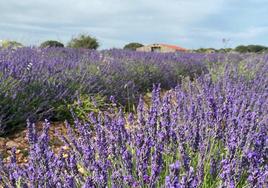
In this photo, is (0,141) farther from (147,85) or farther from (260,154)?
(147,85)

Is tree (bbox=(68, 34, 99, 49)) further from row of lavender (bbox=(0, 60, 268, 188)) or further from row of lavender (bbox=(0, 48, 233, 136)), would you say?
row of lavender (bbox=(0, 60, 268, 188))

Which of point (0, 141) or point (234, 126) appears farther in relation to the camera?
point (0, 141)

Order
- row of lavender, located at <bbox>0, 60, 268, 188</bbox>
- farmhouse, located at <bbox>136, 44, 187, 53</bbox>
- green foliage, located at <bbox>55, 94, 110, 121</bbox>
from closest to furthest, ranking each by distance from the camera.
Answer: row of lavender, located at <bbox>0, 60, 268, 188</bbox> < green foliage, located at <bbox>55, 94, 110, 121</bbox> < farmhouse, located at <bbox>136, 44, 187, 53</bbox>

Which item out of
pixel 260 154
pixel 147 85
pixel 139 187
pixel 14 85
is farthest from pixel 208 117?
pixel 147 85

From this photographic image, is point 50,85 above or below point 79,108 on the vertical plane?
above

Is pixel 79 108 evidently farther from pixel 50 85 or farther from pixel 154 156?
pixel 154 156

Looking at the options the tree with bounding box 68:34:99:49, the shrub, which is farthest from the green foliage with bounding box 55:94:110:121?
the tree with bounding box 68:34:99:49

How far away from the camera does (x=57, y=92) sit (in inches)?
172

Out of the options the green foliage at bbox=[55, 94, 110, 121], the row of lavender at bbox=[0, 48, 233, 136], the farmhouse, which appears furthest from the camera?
the farmhouse

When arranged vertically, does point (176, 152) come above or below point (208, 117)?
below

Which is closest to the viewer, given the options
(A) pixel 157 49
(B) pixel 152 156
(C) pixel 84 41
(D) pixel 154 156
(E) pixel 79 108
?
(D) pixel 154 156

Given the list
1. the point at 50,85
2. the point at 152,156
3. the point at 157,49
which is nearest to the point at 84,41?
the point at 157,49

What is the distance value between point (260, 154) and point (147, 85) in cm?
443

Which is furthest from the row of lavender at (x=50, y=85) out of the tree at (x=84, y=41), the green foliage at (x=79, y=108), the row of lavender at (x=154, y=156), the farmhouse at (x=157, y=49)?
the tree at (x=84, y=41)
